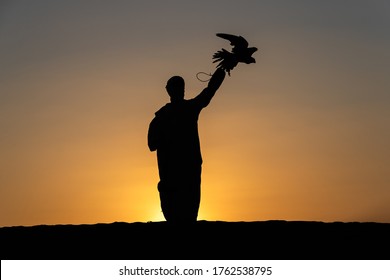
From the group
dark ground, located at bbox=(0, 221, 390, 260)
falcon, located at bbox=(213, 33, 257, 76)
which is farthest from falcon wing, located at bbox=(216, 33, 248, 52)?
dark ground, located at bbox=(0, 221, 390, 260)

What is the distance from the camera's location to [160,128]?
1269 cm

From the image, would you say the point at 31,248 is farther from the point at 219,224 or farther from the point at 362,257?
the point at 362,257

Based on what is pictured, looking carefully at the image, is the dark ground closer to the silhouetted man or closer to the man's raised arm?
the silhouetted man

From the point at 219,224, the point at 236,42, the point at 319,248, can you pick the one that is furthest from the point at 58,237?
the point at 236,42

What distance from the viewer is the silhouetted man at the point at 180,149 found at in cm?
1252

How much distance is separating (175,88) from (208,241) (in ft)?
9.25

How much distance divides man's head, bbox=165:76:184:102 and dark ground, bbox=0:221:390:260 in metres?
2.13

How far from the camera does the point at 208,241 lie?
408 inches

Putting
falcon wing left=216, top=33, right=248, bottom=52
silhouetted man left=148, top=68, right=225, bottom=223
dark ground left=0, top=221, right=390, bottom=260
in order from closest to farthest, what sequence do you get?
dark ground left=0, top=221, right=390, bottom=260
silhouetted man left=148, top=68, right=225, bottom=223
falcon wing left=216, top=33, right=248, bottom=52

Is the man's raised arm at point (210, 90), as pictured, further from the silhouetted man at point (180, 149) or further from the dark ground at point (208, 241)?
the dark ground at point (208, 241)

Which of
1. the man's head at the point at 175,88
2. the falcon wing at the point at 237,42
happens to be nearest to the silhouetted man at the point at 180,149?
the man's head at the point at 175,88

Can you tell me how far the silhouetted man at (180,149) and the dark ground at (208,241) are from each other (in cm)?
Answer: 147

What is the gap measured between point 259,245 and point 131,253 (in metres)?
1.45

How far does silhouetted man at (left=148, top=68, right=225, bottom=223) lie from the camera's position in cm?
1252
